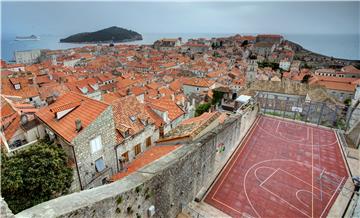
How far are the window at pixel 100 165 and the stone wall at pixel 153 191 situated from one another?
7.18 metres

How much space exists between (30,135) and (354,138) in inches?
1023

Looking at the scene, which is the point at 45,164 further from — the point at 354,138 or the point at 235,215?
the point at 354,138

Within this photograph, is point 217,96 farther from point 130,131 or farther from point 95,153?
point 95,153

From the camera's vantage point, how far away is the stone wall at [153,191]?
5.57 meters

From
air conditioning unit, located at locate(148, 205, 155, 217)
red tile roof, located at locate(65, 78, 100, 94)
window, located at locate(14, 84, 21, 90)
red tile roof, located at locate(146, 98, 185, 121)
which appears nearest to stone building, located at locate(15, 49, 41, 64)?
red tile roof, located at locate(65, 78, 100, 94)

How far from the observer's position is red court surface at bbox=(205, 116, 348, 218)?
10.6 m

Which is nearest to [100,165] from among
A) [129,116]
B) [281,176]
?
[129,116]

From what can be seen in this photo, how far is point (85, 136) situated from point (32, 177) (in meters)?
3.33

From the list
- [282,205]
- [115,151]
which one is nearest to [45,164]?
[115,151]

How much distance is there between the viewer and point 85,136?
1269cm

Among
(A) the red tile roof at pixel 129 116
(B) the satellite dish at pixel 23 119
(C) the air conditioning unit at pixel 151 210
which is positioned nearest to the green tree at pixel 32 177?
(B) the satellite dish at pixel 23 119

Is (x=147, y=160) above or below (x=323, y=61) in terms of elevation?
above

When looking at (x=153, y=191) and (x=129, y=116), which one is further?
(x=129, y=116)

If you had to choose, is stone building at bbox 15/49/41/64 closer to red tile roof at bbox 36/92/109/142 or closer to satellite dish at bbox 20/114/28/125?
satellite dish at bbox 20/114/28/125
